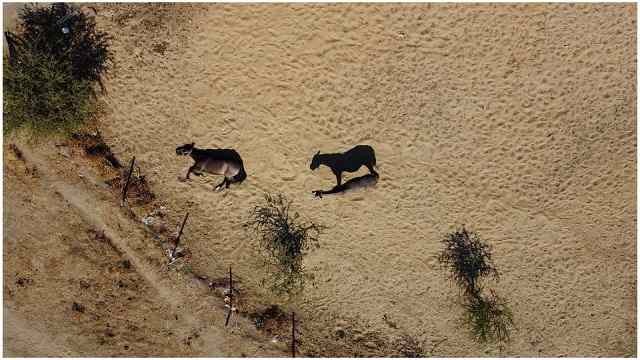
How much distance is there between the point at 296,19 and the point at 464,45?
335 cm

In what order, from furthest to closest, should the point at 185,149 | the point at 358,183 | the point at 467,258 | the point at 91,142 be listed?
1. the point at 467,258
2. the point at 91,142
3. the point at 185,149
4. the point at 358,183

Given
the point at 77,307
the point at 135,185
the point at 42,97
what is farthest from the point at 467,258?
the point at 42,97

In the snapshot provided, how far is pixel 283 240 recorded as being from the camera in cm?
936

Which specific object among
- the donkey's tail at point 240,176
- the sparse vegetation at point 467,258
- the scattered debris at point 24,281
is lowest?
the scattered debris at point 24,281

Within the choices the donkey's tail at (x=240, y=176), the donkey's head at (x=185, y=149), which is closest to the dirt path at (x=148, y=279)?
the donkey's head at (x=185, y=149)

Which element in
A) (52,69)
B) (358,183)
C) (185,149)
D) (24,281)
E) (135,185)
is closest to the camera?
(52,69)

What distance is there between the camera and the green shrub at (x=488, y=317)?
9.37 meters

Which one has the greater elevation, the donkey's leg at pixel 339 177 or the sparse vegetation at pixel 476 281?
the donkey's leg at pixel 339 177

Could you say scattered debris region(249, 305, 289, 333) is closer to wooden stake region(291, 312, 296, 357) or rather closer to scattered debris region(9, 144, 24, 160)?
wooden stake region(291, 312, 296, 357)

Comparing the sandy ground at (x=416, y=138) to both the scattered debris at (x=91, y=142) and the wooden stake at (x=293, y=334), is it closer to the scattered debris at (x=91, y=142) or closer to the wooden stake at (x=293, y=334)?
the scattered debris at (x=91, y=142)

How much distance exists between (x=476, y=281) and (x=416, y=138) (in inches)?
131

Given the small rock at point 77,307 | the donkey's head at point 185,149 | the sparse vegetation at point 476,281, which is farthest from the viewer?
the small rock at point 77,307

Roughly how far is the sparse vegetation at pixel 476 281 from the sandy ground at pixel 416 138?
213 millimetres

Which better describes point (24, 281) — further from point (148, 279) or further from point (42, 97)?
point (42, 97)
